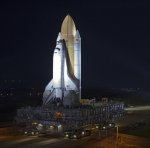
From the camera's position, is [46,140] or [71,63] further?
[71,63]

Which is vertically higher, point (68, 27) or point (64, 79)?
point (68, 27)

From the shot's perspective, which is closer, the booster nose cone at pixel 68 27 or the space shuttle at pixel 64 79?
the space shuttle at pixel 64 79

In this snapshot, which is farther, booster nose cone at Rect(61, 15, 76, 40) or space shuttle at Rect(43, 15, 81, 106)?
booster nose cone at Rect(61, 15, 76, 40)

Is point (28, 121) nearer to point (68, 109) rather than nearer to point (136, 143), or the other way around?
point (68, 109)

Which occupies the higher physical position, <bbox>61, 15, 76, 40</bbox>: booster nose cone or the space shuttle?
<bbox>61, 15, 76, 40</bbox>: booster nose cone

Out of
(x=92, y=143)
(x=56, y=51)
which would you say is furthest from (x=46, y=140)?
(x=56, y=51)

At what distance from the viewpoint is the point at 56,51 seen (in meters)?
62.7

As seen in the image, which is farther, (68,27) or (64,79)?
(68,27)

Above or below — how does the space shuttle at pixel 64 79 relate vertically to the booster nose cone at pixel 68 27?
below

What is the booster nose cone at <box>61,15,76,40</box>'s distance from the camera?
2557 inches

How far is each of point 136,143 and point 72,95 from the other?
69.1 feet

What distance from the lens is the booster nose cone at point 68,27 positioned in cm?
6494

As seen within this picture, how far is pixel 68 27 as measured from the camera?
64.9 metres

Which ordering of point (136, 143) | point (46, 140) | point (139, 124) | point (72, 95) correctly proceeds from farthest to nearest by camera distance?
point (72, 95) < point (139, 124) < point (46, 140) < point (136, 143)
